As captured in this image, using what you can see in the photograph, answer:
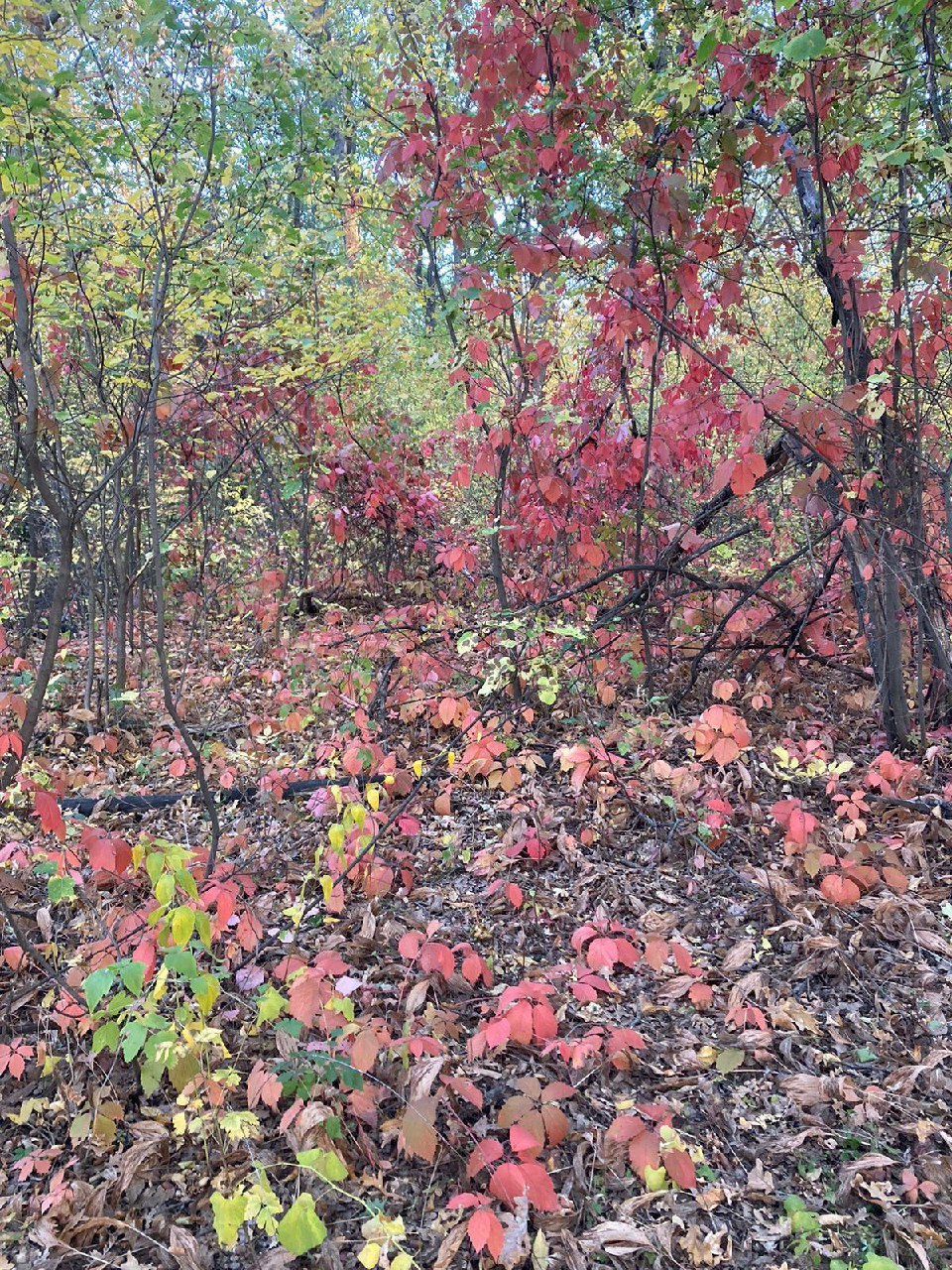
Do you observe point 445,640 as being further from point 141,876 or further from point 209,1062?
point 209,1062

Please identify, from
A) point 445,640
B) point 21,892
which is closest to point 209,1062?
point 21,892

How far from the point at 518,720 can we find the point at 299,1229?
9.84 feet

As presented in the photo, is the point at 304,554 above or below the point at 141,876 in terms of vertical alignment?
above

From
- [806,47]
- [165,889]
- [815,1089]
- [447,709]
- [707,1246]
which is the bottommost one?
[707,1246]

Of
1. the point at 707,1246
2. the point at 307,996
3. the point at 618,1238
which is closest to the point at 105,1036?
the point at 307,996

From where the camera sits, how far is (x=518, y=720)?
445 cm

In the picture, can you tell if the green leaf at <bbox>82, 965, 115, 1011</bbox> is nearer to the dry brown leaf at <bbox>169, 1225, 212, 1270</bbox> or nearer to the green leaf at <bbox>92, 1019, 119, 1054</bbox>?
the green leaf at <bbox>92, 1019, 119, 1054</bbox>

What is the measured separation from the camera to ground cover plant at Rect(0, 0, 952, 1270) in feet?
6.86

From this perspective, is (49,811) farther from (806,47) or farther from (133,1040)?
(806,47)

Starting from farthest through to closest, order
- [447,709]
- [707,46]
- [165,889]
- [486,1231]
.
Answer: [447,709] → [707,46] → [165,889] → [486,1231]

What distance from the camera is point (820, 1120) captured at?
222 centimetres

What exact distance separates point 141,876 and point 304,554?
458cm

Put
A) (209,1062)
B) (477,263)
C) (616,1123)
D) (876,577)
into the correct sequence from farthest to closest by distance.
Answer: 1. (876,577)
2. (477,263)
3. (209,1062)
4. (616,1123)

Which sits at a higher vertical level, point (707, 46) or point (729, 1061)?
point (707, 46)
